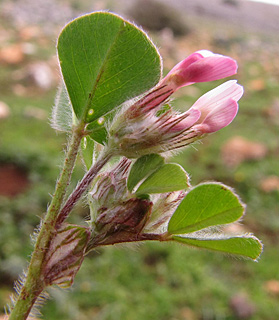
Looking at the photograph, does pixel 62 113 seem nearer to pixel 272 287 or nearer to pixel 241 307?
pixel 241 307

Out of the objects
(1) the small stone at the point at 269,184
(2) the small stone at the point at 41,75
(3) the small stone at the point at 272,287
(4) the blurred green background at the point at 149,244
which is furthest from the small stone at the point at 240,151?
(2) the small stone at the point at 41,75

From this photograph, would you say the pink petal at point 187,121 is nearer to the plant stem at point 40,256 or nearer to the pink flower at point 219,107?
the pink flower at point 219,107

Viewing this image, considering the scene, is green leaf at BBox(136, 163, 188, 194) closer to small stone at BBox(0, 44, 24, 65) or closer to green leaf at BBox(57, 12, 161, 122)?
green leaf at BBox(57, 12, 161, 122)

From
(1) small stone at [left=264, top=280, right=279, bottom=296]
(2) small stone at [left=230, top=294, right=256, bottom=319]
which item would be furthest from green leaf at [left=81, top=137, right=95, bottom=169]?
(1) small stone at [left=264, top=280, right=279, bottom=296]

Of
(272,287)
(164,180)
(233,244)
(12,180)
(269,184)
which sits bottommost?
(269,184)

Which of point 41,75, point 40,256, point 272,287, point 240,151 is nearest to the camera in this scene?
point 40,256

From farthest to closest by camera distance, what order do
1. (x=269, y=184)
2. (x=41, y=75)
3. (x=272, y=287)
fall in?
(x=41, y=75)
(x=269, y=184)
(x=272, y=287)

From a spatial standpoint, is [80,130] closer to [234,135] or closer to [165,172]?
[165,172]

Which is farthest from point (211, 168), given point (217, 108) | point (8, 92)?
point (217, 108)

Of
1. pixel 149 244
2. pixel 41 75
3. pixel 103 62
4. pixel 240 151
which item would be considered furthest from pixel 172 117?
pixel 41 75
